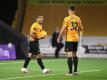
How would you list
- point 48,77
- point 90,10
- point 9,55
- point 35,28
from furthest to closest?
1. point 90,10
2. point 9,55
3. point 35,28
4. point 48,77

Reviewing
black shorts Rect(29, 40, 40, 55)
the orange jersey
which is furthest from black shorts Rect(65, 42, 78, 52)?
black shorts Rect(29, 40, 40, 55)

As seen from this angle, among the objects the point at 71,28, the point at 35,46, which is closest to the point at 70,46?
the point at 71,28

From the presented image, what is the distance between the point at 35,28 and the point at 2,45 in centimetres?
1134

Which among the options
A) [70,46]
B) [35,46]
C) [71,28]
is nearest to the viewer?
[70,46]

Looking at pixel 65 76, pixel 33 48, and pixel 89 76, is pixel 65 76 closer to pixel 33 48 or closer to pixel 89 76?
pixel 89 76

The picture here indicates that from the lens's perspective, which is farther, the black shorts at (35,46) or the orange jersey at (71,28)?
the black shorts at (35,46)

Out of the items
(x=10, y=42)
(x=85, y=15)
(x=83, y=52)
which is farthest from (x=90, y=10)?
(x=10, y=42)

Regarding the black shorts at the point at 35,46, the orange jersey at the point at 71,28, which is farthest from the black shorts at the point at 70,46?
the black shorts at the point at 35,46

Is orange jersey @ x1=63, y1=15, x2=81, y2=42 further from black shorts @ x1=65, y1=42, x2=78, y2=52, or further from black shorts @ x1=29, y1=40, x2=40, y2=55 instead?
black shorts @ x1=29, y1=40, x2=40, y2=55

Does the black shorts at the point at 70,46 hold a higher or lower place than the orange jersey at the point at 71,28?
lower

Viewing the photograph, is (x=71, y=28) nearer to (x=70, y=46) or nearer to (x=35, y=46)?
(x=70, y=46)

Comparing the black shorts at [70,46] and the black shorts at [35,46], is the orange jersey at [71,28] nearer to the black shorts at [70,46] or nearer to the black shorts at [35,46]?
the black shorts at [70,46]

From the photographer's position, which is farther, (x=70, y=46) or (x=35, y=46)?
(x=35, y=46)

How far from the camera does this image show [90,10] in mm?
38562
